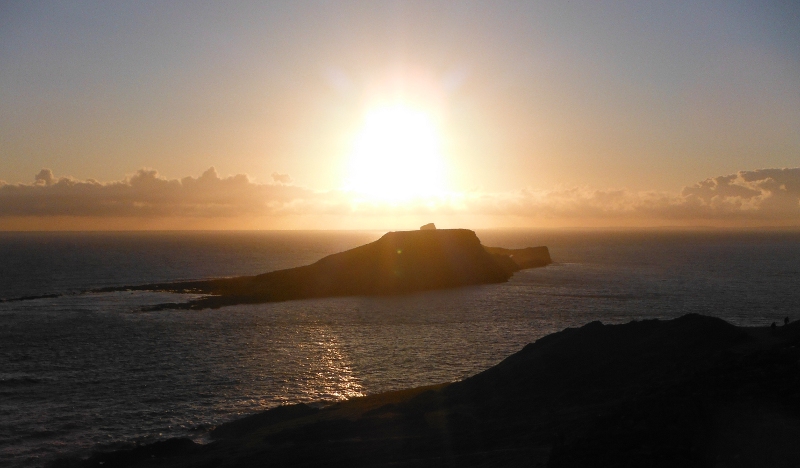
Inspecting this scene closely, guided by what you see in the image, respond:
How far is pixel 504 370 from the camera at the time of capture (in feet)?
102

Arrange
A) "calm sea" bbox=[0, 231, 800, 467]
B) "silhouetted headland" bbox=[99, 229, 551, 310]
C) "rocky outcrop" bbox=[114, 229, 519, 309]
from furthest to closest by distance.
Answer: "rocky outcrop" bbox=[114, 229, 519, 309], "silhouetted headland" bbox=[99, 229, 551, 310], "calm sea" bbox=[0, 231, 800, 467]

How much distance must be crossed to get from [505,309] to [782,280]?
64.1 meters

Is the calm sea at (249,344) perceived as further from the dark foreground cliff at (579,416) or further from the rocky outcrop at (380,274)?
the rocky outcrop at (380,274)

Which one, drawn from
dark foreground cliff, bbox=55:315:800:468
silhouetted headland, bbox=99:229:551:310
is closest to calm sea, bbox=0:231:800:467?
dark foreground cliff, bbox=55:315:800:468

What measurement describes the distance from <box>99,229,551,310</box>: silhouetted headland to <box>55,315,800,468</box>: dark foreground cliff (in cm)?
5473

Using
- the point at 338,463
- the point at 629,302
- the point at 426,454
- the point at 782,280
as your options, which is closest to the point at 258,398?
the point at 338,463

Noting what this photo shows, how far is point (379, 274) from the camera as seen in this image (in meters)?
94.9

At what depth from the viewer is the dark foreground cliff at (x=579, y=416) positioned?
15.8 m

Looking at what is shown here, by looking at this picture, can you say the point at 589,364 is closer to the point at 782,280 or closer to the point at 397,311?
the point at 397,311

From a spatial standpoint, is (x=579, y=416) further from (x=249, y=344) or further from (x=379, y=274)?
(x=379, y=274)

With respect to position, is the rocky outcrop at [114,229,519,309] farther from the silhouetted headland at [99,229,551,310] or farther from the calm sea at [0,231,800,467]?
the calm sea at [0,231,800,467]

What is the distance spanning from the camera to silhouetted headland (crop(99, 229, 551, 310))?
8906cm

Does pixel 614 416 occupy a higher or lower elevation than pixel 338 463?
higher

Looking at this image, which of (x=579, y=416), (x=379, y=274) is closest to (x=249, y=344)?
(x=579, y=416)
